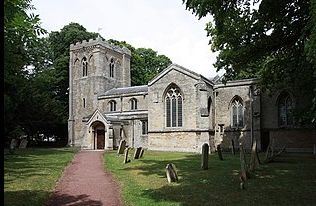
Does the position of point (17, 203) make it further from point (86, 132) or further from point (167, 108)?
point (86, 132)

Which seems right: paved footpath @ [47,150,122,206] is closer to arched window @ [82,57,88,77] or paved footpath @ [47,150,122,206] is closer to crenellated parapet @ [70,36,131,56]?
crenellated parapet @ [70,36,131,56]

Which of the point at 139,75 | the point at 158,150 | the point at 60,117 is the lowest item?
the point at 158,150

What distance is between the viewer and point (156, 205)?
9.50 m

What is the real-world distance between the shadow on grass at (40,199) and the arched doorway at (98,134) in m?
29.4

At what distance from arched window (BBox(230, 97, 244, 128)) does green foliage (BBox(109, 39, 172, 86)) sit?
94.3ft

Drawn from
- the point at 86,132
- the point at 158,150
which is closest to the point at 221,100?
the point at 158,150

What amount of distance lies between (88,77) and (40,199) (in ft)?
128

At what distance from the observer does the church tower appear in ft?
156

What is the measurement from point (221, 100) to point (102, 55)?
725 inches

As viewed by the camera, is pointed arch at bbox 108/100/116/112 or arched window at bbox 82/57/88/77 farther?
arched window at bbox 82/57/88/77

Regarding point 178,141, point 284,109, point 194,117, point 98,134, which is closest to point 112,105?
point 98,134

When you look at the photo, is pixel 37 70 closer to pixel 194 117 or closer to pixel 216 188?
pixel 194 117

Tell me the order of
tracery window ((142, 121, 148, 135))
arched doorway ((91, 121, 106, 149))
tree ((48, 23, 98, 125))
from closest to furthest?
tracery window ((142, 121, 148, 135))
arched doorway ((91, 121, 106, 149))
tree ((48, 23, 98, 125))

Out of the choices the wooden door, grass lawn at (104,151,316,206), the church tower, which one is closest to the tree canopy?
the church tower
